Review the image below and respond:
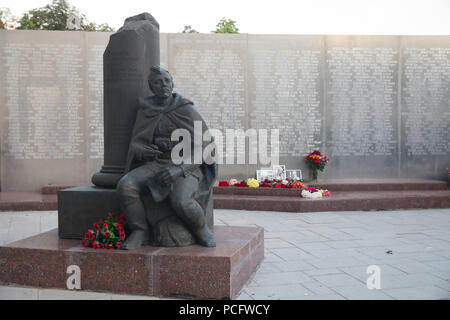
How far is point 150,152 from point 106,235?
2.88 ft

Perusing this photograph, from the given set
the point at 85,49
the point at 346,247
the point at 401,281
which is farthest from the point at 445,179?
the point at 85,49

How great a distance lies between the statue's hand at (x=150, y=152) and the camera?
4.51 m

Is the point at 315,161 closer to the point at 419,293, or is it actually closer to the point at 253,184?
the point at 253,184

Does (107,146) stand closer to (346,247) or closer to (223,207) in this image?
(346,247)

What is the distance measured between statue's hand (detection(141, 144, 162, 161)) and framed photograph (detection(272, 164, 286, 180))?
19.8ft

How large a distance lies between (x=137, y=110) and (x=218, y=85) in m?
6.08

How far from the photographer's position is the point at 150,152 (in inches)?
178

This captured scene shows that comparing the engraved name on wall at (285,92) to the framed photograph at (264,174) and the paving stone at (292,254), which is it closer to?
the framed photograph at (264,174)

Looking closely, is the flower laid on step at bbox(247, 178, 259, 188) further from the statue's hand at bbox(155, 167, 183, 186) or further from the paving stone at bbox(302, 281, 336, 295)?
the statue's hand at bbox(155, 167, 183, 186)

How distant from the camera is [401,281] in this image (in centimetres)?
443

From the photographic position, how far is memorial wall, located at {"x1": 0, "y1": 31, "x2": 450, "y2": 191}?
33.3ft

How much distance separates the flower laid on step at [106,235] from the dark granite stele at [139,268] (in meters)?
0.08

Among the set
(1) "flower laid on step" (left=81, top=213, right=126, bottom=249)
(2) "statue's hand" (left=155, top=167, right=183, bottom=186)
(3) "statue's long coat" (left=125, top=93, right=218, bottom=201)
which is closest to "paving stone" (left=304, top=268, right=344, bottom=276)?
(3) "statue's long coat" (left=125, top=93, right=218, bottom=201)

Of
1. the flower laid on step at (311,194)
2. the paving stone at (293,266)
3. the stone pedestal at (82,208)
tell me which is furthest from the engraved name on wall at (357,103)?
the stone pedestal at (82,208)
